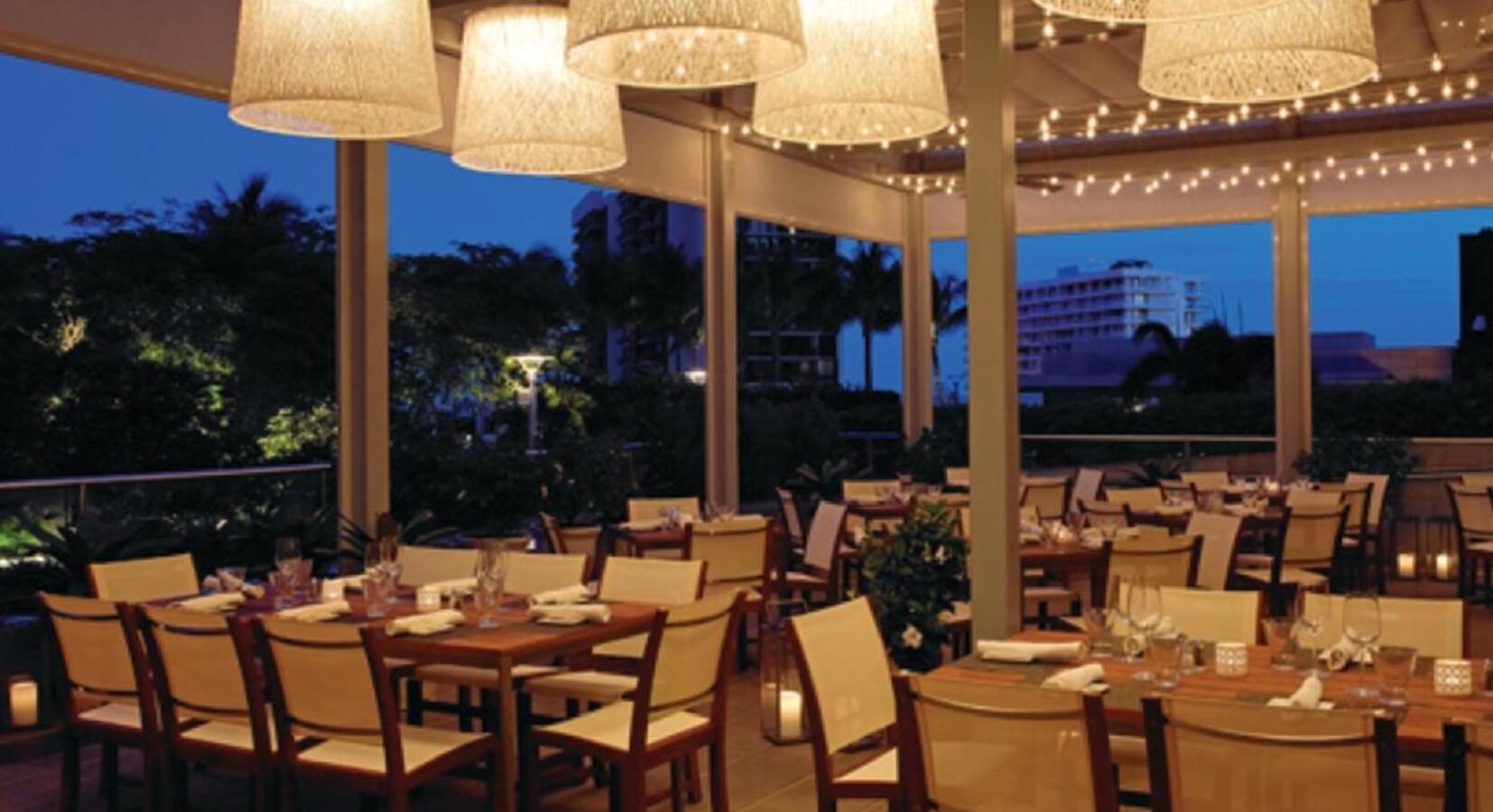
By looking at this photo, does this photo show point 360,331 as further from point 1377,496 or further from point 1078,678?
point 1377,496

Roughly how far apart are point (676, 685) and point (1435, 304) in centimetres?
3242

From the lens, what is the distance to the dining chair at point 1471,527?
32.0 ft

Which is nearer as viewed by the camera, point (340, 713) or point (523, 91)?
point (340, 713)

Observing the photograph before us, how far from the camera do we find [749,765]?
5.80 m

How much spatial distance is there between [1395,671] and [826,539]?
15.4 ft

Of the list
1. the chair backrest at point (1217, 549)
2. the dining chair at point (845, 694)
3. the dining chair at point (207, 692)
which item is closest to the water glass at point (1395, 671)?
the dining chair at point (845, 694)

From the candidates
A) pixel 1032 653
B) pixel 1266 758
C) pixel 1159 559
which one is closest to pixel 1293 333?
pixel 1159 559

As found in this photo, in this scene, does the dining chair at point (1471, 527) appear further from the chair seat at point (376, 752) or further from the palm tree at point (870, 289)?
the palm tree at point (870, 289)

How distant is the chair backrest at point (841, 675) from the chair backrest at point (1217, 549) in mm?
3216

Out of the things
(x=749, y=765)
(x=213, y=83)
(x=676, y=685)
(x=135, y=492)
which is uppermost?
(x=213, y=83)

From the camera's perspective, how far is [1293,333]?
1343 cm

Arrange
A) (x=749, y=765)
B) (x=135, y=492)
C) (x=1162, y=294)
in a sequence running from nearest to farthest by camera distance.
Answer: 1. (x=749, y=765)
2. (x=135, y=492)
3. (x=1162, y=294)

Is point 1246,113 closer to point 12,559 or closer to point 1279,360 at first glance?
point 1279,360

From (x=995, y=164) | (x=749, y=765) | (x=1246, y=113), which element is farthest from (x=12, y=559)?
(x=1246, y=113)
